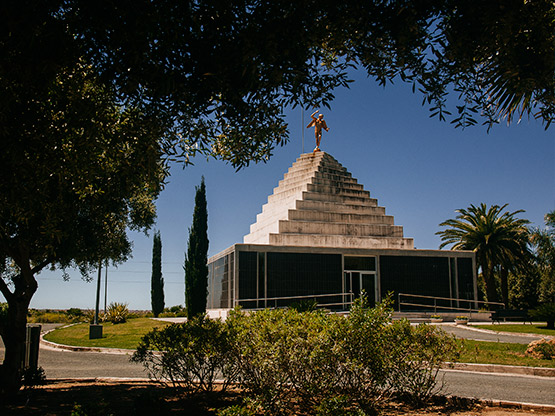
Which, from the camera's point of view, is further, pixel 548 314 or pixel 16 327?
pixel 548 314

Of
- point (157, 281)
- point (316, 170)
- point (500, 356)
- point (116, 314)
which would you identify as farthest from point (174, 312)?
point (500, 356)

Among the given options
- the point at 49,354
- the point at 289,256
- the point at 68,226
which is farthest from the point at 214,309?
the point at 68,226

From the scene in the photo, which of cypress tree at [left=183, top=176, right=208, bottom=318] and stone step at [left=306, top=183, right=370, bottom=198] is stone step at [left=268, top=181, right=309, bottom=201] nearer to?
stone step at [left=306, top=183, right=370, bottom=198]

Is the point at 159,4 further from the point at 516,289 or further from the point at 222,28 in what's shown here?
the point at 516,289

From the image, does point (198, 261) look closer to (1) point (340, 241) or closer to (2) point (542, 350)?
(1) point (340, 241)

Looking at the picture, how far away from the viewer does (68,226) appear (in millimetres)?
8992

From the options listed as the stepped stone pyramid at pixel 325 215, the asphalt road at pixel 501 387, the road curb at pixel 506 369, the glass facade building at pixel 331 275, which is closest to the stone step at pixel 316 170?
the stepped stone pyramid at pixel 325 215

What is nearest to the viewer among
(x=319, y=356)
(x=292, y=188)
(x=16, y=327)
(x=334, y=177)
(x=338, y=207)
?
(x=319, y=356)

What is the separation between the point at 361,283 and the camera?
31219 millimetres

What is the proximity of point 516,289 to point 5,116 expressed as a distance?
188 ft

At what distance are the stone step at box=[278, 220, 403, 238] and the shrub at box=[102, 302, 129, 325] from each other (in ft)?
42.4

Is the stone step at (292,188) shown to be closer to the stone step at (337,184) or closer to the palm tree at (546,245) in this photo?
the stone step at (337,184)

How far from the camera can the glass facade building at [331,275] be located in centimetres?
2870

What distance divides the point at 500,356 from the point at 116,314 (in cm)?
2734
